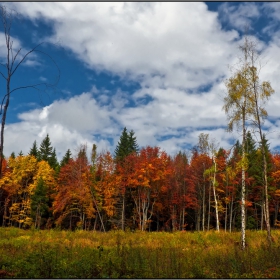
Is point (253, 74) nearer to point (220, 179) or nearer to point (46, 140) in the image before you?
point (220, 179)

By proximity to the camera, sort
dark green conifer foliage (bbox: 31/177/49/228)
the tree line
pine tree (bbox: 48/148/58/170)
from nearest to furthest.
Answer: the tree line < dark green conifer foliage (bbox: 31/177/49/228) < pine tree (bbox: 48/148/58/170)

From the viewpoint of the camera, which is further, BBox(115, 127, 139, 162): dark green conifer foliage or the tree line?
BBox(115, 127, 139, 162): dark green conifer foliage

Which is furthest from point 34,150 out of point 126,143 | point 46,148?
point 126,143

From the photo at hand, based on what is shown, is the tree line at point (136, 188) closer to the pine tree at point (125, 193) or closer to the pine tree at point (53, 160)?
the pine tree at point (125, 193)

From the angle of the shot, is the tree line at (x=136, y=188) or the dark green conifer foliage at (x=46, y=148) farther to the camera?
the dark green conifer foliage at (x=46, y=148)

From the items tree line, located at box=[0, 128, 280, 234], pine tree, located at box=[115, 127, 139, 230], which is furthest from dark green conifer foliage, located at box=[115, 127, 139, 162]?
tree line, located at box=[0, 128, 280, 234]

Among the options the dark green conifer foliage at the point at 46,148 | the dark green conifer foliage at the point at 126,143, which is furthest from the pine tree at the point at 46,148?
the dark green conifer foliage at the point at 126,143

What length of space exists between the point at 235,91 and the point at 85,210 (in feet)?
92.7

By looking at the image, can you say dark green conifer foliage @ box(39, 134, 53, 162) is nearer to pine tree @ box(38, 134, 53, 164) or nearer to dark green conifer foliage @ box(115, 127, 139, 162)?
pine tree @ box(38, 134, 53, 164)

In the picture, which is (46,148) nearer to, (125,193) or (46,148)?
(46,148)

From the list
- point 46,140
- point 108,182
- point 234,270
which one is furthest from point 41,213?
point 234,270

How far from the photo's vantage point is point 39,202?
4347 centimetres

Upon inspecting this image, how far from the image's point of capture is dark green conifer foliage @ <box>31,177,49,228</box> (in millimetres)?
43000

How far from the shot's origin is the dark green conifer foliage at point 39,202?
43.0 m
